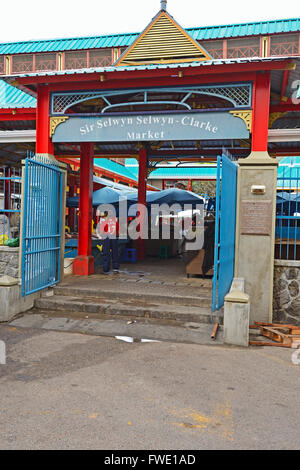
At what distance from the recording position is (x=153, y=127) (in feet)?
25.4

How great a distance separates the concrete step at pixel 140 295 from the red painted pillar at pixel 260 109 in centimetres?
293

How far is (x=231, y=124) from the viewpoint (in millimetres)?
7352

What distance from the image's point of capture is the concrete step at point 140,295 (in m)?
7.58

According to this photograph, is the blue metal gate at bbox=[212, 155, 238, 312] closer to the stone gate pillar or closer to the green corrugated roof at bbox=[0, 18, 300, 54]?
the stone gate pillar

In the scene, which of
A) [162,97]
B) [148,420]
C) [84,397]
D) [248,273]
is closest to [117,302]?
Answer: [248,273]

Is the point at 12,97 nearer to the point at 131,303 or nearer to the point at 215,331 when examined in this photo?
the point at 131,303

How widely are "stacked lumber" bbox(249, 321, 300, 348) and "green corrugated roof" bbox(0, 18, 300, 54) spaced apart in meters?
13.7

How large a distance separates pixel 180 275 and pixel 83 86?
5.13 meters

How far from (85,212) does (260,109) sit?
485 centimetres

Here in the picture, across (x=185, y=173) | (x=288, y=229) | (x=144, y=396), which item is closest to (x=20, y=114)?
(x=288, y=229)

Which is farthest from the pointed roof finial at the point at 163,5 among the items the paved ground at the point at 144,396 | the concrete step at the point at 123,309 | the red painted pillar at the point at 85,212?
the paved ground at the point at 144,396

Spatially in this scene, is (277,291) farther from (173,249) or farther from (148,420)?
(173,249)

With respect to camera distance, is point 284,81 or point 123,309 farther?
point 284,81

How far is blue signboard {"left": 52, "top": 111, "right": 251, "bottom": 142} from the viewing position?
7.38 meters
